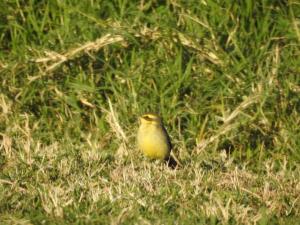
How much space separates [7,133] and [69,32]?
1.14 m

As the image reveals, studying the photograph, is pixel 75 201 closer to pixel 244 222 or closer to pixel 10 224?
pixel 10 224

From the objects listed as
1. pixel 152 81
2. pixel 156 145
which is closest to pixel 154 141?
pixel 156 145

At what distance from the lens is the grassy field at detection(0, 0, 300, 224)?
28.3 ft

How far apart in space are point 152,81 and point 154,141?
115 centimetres

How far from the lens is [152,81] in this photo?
913 cm

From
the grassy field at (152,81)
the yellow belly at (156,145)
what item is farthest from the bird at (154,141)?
the grassy field at (152,81)

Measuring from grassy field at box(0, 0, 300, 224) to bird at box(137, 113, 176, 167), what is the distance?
0.12 metres

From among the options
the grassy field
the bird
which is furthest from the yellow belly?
the grassy field

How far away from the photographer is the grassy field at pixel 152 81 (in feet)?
28.3

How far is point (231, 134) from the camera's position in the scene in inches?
345

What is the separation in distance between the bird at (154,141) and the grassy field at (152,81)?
0.41 feet

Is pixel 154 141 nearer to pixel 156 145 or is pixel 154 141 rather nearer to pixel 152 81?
pixel 156 145

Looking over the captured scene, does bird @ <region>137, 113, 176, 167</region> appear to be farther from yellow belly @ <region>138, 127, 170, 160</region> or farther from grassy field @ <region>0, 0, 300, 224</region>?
grassy field @ <region>0, 0, 300, 224</region>

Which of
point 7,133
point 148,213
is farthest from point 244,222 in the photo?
point 7,133
